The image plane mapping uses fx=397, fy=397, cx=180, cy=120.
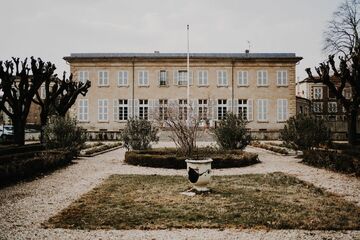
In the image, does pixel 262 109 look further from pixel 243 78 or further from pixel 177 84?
pixel 177 84

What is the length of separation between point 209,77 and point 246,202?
29528 mm

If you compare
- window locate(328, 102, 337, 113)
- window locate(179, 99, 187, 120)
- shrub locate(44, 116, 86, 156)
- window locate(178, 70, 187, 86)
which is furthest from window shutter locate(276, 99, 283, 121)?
window locate(328, 102, 337, 113)

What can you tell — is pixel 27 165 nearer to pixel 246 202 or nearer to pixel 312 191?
pixel 246 202

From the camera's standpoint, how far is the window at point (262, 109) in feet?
120

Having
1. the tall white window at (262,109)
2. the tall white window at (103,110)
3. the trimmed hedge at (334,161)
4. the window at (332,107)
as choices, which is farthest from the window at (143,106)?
the window at (332,107)

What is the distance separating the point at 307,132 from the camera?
17484 millimetres

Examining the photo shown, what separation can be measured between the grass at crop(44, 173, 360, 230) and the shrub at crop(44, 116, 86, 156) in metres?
7.68

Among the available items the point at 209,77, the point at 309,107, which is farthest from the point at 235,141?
the point at 309,107

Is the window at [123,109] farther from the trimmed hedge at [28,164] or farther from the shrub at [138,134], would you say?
the trimmed hedge at [28,164]

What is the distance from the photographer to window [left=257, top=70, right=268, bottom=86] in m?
37.0

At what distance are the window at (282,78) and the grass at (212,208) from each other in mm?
27661

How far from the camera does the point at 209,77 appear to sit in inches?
1455

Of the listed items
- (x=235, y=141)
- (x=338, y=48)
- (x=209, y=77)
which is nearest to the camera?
(x=235, y=141)

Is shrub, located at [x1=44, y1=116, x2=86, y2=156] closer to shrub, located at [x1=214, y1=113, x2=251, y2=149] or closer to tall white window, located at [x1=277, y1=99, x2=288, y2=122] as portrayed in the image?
shrub, located at [x1=214, y1=113, x2=251, y2=149]
